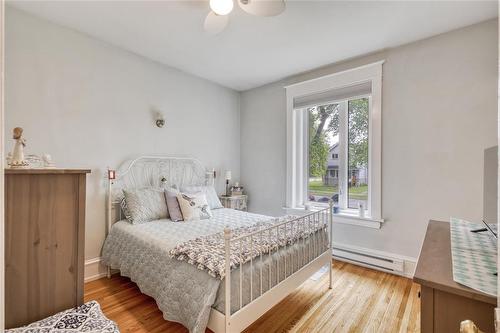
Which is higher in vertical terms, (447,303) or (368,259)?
(447,303)

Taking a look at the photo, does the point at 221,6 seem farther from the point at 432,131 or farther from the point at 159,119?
the point at 432,131

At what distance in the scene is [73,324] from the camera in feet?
3.52

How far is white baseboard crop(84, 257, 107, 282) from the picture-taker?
2578mm

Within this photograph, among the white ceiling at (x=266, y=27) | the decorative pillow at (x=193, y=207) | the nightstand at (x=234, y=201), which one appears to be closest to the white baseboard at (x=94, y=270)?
the decorative pillow at (x=193, y=207)

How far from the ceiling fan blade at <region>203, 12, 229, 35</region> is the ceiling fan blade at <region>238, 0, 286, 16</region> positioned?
0.74 ft

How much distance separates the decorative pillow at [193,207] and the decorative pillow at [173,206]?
4cm

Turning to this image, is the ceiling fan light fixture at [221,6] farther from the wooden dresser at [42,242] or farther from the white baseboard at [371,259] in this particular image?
the white baseboard at [371,259]

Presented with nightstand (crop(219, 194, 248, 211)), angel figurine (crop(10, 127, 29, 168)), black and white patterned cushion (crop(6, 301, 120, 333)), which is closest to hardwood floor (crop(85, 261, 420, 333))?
black and white patterned cushion (crop(6, 301, 120, 333))

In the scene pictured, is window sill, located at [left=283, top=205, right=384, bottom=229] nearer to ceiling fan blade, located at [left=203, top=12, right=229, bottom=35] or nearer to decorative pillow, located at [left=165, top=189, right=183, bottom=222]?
decorative pillow, located at [left=165, top=189, right=183, bottom=222]

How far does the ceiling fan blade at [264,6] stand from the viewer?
5.59 ft

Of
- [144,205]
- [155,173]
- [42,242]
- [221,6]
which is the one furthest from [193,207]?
[221,6]

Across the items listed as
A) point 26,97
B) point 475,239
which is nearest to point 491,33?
point 475,239

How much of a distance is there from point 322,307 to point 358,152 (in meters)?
1.90

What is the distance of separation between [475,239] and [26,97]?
3644 millimetres
